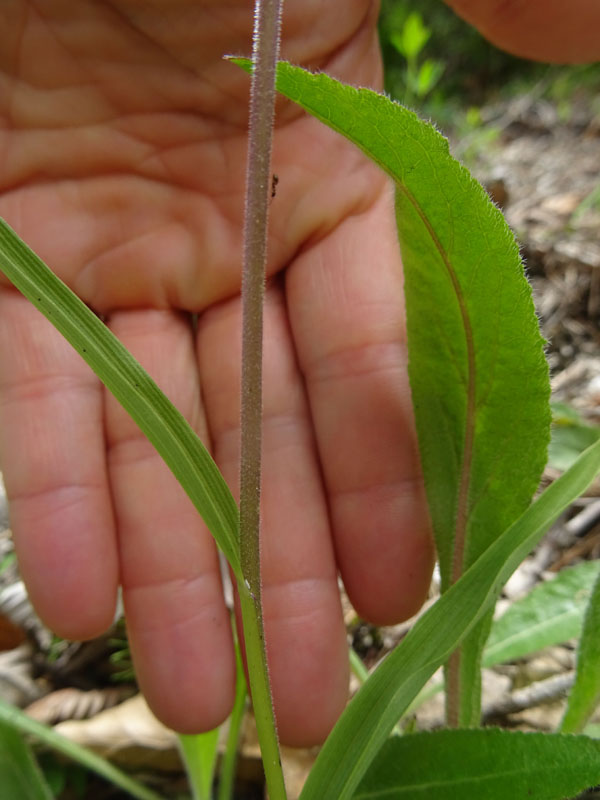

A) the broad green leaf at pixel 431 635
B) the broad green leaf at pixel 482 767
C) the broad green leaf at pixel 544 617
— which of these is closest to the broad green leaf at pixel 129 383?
the broad green leaf at pixel 431 635

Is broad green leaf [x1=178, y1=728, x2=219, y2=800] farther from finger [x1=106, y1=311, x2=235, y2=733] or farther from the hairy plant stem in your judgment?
the hairy plant stem

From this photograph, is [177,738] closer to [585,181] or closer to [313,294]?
[313,294]

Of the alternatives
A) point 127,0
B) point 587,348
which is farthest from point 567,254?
point 127,0

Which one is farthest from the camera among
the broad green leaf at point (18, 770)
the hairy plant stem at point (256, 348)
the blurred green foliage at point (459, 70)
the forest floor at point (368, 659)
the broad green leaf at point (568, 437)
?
the blurred green foliage at point (459, 70)

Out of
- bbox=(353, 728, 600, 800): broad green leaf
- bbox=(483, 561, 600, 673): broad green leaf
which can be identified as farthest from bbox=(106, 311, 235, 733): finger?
bbox=(483, 561, 600, 673): broad green leaf

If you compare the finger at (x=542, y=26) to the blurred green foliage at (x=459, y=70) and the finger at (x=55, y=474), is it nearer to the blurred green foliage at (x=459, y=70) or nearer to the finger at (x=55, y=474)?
the finger at (x=55, y=474)

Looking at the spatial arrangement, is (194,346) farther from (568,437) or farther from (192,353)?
(568,437)

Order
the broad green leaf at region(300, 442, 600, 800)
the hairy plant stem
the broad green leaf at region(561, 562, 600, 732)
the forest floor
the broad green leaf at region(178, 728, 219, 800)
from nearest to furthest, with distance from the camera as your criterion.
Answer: the hairy plant stem < the broad green leaf at region(300, 442, 600, 800) < the broad green leaf at region(561, 562, 600, 732) < the broad green leaf at region(178, 728, 219, 800) < the forest floor
